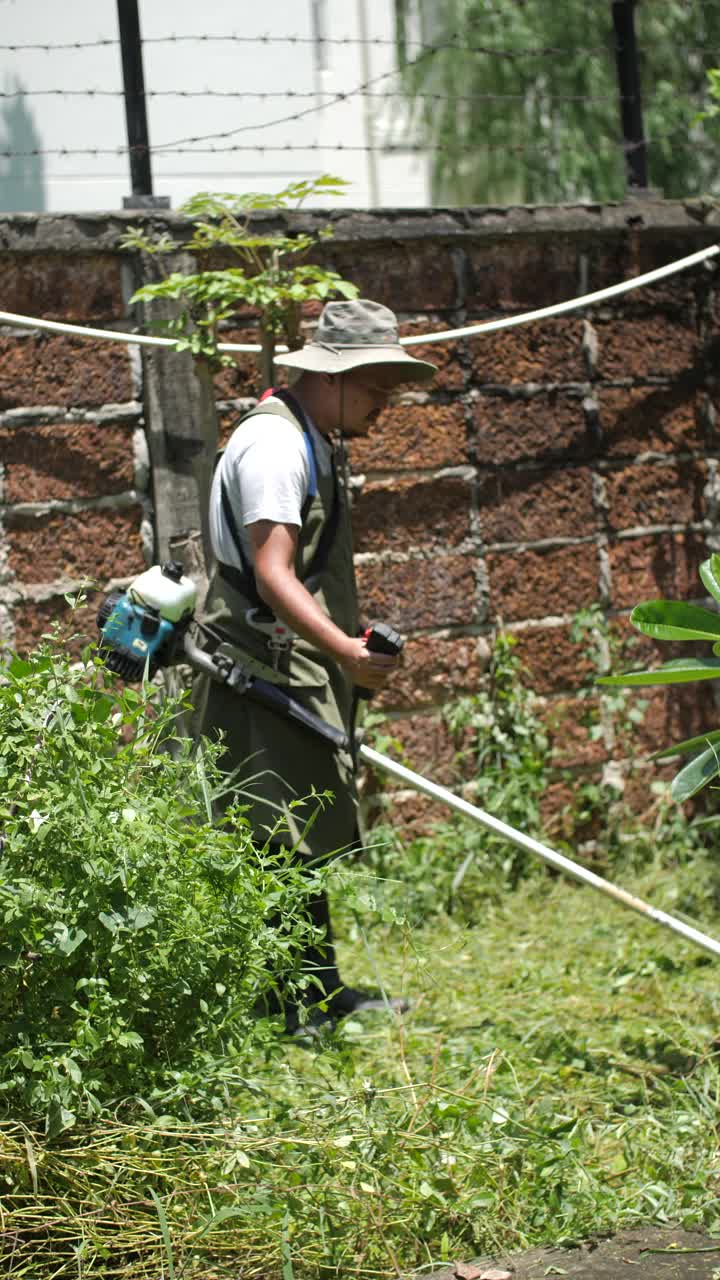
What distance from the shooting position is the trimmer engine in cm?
303

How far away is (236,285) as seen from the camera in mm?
3592

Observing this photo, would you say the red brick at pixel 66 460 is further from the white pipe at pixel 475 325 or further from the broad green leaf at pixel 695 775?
the broad green leaf at pixel 695 775

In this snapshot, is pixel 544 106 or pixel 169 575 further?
pixel 544 106

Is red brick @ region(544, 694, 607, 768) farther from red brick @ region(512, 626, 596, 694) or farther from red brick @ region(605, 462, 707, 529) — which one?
red brick @ region(605, 462, 707, 529)

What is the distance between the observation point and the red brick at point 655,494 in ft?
15.3

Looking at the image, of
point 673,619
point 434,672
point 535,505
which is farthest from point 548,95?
point 673,619

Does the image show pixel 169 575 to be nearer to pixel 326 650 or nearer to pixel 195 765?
pixel 326 650

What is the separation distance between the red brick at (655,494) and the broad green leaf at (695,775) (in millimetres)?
2052

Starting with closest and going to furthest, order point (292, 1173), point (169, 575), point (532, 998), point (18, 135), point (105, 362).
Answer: point (292, 1173), point (169, 575), point (532, 998), point (105, 362), point (18, 135)

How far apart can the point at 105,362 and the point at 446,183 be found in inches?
456

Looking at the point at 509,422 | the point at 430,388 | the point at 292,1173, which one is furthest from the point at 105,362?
the point at 292,1173

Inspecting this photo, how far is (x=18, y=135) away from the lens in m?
10.9

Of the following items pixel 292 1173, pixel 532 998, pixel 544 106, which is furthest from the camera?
pixel 544 106

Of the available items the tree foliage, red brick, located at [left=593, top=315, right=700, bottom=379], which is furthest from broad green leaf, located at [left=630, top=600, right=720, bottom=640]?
the tree foliage
